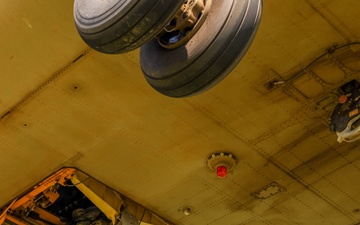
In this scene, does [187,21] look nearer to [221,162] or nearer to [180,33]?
[180,33]

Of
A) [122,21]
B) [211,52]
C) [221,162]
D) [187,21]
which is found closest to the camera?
[122,21]

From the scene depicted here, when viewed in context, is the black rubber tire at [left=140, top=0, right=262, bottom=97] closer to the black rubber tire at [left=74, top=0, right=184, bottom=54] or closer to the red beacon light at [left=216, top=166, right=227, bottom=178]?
the black rubber tire at [left=74, top=0, right=184, bottom=54]

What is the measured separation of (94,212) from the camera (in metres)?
7.93

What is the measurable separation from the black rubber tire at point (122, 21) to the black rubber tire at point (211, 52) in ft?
1.37

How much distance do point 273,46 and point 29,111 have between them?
2.80 metres

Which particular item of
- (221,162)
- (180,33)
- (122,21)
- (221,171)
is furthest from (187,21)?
(221,171)

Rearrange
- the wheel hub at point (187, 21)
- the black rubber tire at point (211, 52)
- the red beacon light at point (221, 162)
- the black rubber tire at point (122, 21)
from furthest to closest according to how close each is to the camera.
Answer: the red beacon light at point (221, 162)
the wheel hub at point (187, 21)
the black rubber tire at point (211, 52)
the black rubber tire at point (122, 21)

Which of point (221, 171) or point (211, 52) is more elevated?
point (221, 171)

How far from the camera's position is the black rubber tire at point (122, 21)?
394 cm

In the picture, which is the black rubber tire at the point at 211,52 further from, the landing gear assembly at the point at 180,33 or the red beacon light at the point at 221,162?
the red beacon light at the point at 221,162

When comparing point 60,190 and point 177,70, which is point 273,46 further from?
point 60,190

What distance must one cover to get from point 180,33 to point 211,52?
1.44 ft

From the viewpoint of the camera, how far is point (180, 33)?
15.0 feet

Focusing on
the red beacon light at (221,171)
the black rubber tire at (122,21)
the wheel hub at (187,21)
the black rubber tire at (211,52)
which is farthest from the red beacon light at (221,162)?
the black rubber tire at (122,21)
